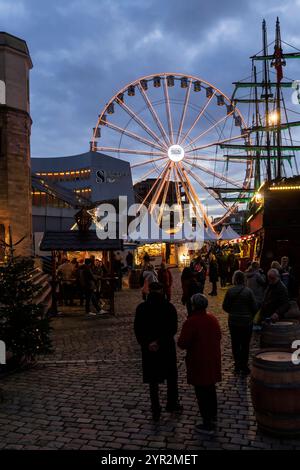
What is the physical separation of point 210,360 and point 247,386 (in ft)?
5.93

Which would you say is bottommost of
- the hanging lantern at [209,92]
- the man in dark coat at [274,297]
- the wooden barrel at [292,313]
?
the wooden barrel at [292,313]

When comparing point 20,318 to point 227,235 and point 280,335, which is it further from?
point 227,235

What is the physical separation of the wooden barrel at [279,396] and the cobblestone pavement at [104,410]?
0.16 meters

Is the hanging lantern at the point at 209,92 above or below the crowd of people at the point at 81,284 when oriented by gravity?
above

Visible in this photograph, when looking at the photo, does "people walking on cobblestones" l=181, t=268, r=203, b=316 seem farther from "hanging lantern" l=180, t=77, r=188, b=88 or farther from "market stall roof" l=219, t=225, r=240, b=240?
"hanging lantern" l=180, t=77, r=188, b=88

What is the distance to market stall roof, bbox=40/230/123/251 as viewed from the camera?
1409 centimetres

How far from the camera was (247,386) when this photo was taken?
6730 mm

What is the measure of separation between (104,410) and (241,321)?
251 cm

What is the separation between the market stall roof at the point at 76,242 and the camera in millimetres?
14094

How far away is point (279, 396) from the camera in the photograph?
473 centimetres

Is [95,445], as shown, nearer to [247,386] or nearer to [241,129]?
[247,386]

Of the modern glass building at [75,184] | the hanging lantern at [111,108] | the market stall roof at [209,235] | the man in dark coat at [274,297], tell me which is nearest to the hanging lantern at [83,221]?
the man in dark coat at [274,297]

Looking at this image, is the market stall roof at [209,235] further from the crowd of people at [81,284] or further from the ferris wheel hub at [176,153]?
the crowd of people at [81,284]

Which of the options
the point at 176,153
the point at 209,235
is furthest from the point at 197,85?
the point at 209,235
